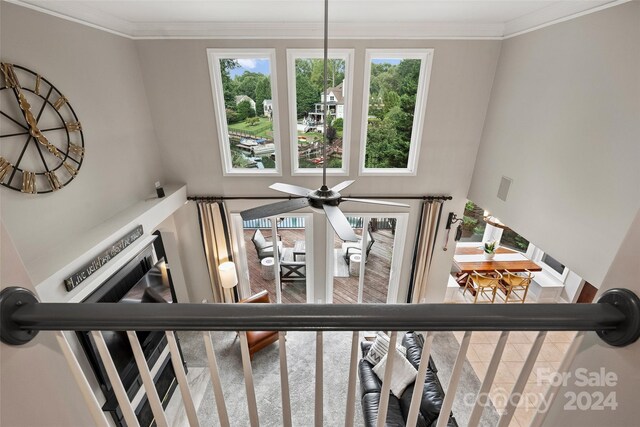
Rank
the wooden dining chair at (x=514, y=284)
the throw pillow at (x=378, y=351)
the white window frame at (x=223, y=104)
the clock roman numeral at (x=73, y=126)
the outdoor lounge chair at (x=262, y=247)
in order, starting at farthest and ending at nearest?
the outdoor lounge chair at (x=262, y=247)
the wooden dining chair at (x=514, y=284)
the white window frame at (x=223, y=104)
the throw pillow at (x=378, y=351)
the clock roman numeral at (x=73, y=126)

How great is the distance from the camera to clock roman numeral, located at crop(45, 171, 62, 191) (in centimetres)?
249

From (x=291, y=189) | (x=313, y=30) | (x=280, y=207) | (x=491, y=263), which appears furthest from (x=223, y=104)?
(x=491, y=263)

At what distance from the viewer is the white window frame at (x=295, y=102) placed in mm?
3920

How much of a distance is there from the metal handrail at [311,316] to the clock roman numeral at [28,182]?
2324mm

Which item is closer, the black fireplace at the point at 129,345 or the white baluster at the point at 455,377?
the white baluster at the point at 455,377

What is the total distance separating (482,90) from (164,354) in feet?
18.7

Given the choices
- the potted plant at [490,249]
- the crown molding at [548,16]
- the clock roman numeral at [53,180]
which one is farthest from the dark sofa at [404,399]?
the crown molding at [548,16]

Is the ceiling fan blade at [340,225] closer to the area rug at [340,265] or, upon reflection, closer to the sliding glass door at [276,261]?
the sliding glass door at [276,261]

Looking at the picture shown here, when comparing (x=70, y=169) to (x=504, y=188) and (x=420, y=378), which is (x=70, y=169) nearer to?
(x=420, y=378)

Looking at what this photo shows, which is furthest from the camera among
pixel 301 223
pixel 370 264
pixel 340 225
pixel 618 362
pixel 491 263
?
pixel 370 264

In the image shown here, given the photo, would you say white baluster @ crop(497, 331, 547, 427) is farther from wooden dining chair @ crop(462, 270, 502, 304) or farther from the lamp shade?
wooden dining chair @ crop(462, 270, 502, 304)

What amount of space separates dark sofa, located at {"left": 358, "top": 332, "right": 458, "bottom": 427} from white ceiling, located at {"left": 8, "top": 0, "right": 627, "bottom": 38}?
12.9 ft

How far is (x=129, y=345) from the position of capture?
9.34 ft

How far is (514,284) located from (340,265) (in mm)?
3254
